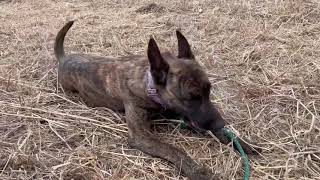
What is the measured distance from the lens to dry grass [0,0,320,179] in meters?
3.79

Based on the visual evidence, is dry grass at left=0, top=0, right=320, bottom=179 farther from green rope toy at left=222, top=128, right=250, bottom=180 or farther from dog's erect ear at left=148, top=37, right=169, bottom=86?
dog's erect ear at left=148, top=37, right=169, bottom=86

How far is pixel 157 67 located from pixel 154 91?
0.20 metres

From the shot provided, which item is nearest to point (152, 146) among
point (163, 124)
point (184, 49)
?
point (163, 124)

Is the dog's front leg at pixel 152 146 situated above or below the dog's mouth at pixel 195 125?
below

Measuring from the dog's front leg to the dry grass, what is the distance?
7 cm

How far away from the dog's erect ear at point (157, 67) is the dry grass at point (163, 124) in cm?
50

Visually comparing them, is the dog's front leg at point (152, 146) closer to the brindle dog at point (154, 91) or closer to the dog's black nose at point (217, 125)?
the brindle dog at point (154, 91)

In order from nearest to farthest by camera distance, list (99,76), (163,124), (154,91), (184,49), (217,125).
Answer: (217,125) → (154,91) → (184,49) → (163,124) → (99,76)

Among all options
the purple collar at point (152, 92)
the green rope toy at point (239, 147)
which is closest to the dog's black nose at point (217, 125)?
the green rope toy at point (239, 147)

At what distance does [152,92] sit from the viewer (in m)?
4.05

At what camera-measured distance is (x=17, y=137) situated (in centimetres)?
420

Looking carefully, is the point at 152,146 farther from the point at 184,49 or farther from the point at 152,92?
the point at 184,49

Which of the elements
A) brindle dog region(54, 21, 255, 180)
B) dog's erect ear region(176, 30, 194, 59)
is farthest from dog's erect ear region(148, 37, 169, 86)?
dog's erect ear region(176, 30, 194, 59)

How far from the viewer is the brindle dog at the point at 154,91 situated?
150 inches
